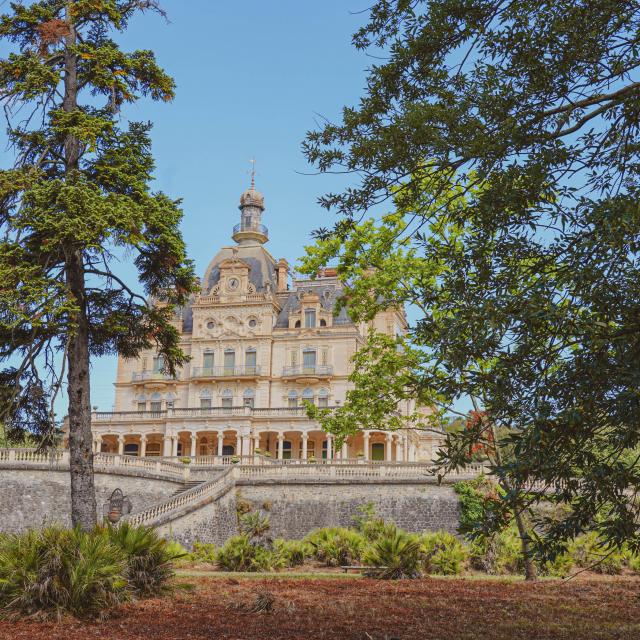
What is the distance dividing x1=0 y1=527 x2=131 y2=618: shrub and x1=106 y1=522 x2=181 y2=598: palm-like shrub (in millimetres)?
657

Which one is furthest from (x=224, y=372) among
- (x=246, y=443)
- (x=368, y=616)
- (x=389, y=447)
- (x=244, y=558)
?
(x=368, y=616)

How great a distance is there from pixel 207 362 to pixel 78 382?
129 ft

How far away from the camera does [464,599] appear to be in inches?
482

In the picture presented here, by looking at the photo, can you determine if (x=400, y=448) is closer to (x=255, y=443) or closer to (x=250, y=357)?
(x=255, y=443)

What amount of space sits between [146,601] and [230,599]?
1298 mm

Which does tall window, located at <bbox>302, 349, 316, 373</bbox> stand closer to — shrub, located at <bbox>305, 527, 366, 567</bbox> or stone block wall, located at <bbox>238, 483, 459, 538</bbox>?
stone block wall, located at <bbox>238, 483, 459, 538</bbox>

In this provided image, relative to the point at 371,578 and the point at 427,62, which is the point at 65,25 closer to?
the point at 427,62

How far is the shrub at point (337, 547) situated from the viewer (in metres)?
21.1

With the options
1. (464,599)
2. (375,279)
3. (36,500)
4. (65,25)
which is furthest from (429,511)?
(65,25)

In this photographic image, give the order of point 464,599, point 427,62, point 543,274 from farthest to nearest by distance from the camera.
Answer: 1. point 464,599
2. point 427,62
3. point 543,274

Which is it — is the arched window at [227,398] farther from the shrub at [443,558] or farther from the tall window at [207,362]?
the shrub at [443,558]

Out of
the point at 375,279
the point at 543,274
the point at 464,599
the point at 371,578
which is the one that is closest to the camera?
the point at 543,274

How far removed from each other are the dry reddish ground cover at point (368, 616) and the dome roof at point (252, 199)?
5005 centimetres

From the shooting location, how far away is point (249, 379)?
5266 cm
